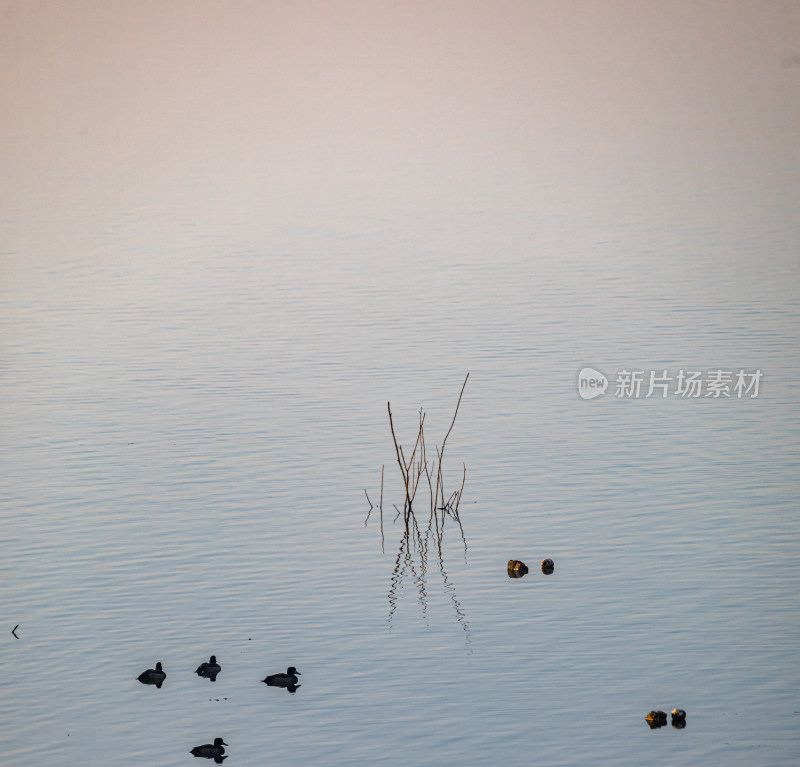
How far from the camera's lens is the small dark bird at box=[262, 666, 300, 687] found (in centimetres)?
1380

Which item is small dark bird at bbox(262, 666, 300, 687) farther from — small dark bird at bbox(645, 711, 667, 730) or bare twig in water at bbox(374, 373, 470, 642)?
small dark bird at bbox(645, 711, 667, 730)

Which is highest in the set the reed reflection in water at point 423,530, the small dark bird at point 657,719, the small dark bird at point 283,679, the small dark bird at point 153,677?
the reed reflection in water at point 423,530

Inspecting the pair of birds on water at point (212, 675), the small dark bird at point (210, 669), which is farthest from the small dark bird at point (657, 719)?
the small dark bird at point (210, 669)

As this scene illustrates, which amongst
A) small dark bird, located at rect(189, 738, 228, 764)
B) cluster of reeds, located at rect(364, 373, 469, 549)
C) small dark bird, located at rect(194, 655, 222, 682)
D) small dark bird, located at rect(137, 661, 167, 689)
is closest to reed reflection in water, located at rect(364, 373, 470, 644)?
cluster of reeds, located at rect(364, 373, 469, 549)

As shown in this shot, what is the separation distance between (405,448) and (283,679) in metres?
7.81

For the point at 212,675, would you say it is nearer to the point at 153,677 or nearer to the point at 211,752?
the point at 153,677

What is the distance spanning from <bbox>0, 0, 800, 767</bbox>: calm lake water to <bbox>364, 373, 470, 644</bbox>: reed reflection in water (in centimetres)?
7

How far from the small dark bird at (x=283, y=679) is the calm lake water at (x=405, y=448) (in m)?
0.07

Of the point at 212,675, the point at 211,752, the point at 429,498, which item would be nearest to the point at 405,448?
the point at 429,498

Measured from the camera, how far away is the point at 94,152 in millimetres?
61125

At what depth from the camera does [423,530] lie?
717 inches

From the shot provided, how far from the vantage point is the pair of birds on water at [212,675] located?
13.8 metres

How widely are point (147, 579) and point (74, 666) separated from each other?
98.0 inches

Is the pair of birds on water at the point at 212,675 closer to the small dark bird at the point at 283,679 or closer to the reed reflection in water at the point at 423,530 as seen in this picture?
the small dark bird at the point at 283,679
